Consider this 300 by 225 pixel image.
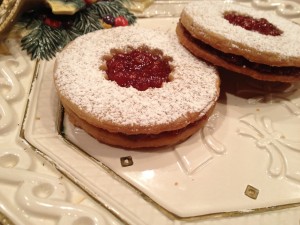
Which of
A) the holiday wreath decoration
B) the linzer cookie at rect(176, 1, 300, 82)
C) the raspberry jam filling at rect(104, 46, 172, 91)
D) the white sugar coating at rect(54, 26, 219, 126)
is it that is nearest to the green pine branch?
the holiday wreath decoration

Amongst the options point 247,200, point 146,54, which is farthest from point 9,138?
point 247,200

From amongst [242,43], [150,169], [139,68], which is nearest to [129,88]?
[139,68]

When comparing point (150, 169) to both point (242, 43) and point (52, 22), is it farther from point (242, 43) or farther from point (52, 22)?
point (52, 22)

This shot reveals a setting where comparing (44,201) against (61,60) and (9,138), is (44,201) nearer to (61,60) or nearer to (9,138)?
(9,138)

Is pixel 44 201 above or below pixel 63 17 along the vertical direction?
below

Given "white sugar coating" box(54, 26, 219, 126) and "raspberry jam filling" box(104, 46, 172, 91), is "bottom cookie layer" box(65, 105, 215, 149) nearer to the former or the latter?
"white sugar coating" box(54, 26, 219, 126)

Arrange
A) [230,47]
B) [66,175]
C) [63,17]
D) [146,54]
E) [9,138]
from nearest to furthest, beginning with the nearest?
[66,175], [9,138], [230,47], [146,54], [63,17]
